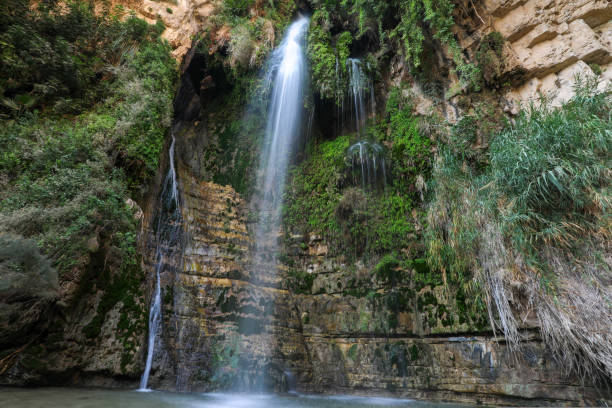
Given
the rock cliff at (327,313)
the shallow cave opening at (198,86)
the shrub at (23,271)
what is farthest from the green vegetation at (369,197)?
the shrub at (23,271)

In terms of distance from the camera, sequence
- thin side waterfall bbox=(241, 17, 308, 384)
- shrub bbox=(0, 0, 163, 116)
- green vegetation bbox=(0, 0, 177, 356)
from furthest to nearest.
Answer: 1. thin side waterfall bbox=(241, 17, 308, 384)
2. shrub bbox=(0, 0, 163, 116)
3. green vegetation bbox=(0, 0, 177, 356)

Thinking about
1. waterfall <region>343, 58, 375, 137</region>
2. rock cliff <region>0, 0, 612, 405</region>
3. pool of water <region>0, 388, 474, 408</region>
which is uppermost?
waterfall <region>343, 58, 375, 137</region>

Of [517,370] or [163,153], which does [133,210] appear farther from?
[517,370]

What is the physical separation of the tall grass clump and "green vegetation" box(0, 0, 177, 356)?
20.8ft

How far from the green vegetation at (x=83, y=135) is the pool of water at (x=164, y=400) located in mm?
1018

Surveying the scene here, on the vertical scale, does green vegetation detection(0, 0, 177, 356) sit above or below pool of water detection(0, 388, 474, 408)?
above

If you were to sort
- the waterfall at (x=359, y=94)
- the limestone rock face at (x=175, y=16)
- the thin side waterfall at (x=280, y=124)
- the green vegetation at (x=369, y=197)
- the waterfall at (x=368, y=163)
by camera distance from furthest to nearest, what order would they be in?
1. the waterfall at (x=359, y=94)
2. the thin side waterfall at (x=280, y=124)
3. the limestone rock face at (x=175, y=16)
4. the waterfall at (x=368, y=163)
5. the green vegetation at (x=369, y=197)

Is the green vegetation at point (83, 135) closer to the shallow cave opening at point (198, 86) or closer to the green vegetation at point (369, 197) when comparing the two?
the shallow cave opening at point (198, 86)

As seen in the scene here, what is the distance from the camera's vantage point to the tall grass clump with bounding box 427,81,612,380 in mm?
4441

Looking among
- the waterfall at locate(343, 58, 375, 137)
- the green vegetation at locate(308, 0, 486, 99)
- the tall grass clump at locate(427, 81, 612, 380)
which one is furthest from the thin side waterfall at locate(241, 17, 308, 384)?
the tall grass clump at locate(427, 81, 612, 380)

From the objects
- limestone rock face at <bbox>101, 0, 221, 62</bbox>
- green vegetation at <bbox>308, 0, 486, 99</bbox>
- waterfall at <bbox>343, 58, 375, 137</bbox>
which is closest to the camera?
green vegetation at <bbox>308, 0, 486, 99</bbox>

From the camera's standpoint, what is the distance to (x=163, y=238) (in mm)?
6824

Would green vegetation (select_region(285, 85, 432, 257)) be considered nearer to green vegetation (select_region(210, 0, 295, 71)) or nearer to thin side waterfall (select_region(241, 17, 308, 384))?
thin side waterfall (select_region(241, 17, 308, 384))

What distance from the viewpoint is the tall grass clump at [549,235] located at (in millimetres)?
4441
